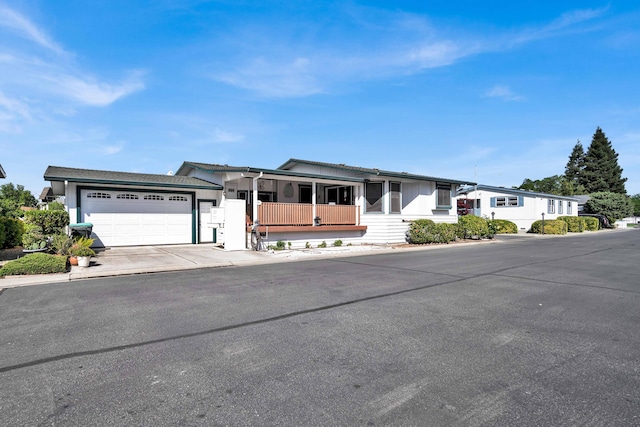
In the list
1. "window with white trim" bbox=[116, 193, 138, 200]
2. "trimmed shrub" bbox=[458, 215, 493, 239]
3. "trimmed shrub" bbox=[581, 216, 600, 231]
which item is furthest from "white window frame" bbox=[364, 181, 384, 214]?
"trimmed shrub" bbox=[581, 216, 600, 231]

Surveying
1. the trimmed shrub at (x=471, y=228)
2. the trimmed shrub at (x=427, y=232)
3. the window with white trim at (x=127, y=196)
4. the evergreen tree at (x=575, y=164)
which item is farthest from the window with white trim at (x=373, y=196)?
the evergreen tree at (x=575, y=164)

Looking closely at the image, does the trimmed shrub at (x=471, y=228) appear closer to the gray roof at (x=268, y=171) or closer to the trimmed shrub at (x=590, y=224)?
the gray roof at (x=268, y=171)

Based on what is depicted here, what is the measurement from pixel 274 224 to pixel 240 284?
7.86 m

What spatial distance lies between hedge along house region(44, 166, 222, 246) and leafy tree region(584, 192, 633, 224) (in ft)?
158

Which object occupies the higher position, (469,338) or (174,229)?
(174,229)

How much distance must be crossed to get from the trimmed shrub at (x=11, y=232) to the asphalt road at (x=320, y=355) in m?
8.39

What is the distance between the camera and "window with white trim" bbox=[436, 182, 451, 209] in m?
21.4

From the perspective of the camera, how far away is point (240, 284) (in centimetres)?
811

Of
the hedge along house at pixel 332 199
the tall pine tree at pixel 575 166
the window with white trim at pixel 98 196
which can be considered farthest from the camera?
the tall pine tree at pixel 575 166

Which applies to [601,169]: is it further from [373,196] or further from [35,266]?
[35,266]

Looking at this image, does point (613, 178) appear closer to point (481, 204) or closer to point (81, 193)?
point (481, 204)

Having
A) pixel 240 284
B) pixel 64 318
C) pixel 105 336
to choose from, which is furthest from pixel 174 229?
pixel 105 336

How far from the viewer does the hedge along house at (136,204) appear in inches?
557

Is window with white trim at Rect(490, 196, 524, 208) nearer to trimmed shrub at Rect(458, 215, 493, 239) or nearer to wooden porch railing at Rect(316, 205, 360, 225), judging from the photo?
trimmed shrub at Rect(458, 215, 493, 239)
